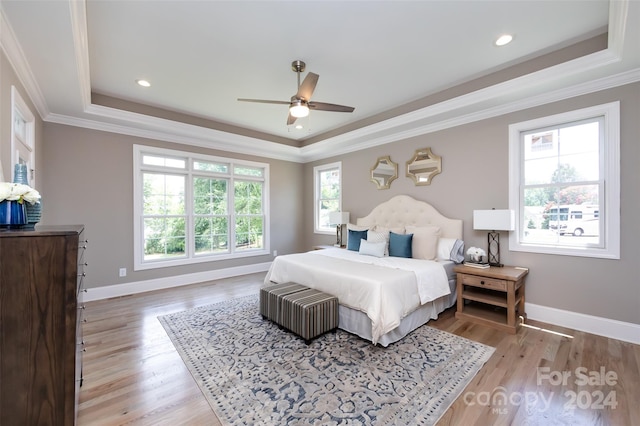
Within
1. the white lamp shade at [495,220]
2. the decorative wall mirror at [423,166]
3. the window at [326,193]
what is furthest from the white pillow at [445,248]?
the window at [326,193]

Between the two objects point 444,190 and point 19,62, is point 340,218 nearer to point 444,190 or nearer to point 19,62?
point 444,190

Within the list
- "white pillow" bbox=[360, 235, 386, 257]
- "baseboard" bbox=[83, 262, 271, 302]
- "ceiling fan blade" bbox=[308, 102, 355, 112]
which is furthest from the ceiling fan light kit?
"baseboard" bbox=[83, 262, 271, 302]

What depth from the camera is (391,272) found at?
2900 mm

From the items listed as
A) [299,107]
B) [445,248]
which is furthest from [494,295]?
[299,107]

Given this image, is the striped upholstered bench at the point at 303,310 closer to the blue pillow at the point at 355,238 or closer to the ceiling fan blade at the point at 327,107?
the blue pillow at the point at 355,238

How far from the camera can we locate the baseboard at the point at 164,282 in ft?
13.2

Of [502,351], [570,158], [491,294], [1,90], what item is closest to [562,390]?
[502,351]

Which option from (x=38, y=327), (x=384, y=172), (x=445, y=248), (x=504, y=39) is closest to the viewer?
(x=38, y=327)

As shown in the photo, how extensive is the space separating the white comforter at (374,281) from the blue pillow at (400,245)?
19 cm

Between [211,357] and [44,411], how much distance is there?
120cm

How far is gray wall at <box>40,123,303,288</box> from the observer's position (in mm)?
3703

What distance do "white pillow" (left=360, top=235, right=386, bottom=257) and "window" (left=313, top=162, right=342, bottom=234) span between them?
176 centimetres

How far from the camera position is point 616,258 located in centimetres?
270

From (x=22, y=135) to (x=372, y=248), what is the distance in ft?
14.6
